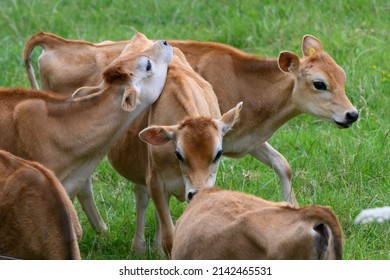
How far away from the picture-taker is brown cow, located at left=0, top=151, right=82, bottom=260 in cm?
891

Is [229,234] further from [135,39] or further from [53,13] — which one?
[53,13]

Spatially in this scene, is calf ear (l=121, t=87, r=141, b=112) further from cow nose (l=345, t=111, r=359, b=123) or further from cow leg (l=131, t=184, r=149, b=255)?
cow nose (l=345, t=111, r=359, b=123)

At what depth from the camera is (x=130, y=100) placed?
34.3 ft

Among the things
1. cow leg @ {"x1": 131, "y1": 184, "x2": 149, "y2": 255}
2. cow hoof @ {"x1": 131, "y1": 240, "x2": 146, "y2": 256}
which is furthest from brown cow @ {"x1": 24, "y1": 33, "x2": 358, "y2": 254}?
cow hoof @ {"x1": 131, "y1": 240, "x2": 146, "y2": 256}

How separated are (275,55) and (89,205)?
4642 millimetres

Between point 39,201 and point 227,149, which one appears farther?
point 227,149

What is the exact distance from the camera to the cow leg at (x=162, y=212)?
10.7 m

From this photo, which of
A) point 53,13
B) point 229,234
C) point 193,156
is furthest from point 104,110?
point 53,13

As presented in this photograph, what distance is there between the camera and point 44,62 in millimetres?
12164

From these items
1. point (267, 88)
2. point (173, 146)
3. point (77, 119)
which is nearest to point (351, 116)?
point (267, 88)

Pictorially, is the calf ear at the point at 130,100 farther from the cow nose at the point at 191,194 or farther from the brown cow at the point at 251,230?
the brown cow at the point at 251,230

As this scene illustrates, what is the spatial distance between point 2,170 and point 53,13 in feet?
28.6

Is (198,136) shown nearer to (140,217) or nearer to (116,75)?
(116,75)

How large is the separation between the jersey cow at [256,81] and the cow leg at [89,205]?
3.46ft
